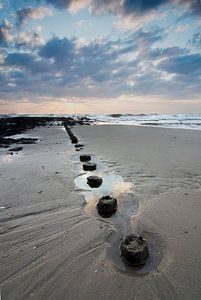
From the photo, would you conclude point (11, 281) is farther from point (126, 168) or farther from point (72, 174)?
point (126, 168)

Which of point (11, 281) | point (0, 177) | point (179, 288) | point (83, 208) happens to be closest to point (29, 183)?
point (0, 177)

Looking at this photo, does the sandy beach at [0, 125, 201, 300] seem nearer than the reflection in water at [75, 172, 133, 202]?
Yes

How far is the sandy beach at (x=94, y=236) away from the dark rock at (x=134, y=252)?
74 millimetres

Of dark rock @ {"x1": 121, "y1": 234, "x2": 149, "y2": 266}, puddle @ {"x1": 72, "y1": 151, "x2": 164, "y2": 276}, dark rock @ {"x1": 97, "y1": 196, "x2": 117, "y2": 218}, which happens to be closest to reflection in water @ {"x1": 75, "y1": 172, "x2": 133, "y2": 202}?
puddle @ {"x1": 72, "y1": 151, "x2": 164, "y2": 276}

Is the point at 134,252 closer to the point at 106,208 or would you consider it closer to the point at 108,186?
the point at 106,208

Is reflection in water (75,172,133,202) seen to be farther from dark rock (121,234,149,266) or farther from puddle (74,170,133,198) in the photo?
dark rock (121,234,149,266)

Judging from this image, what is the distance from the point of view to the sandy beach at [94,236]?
2123mm

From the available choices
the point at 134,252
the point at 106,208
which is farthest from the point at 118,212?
the point at 134,252

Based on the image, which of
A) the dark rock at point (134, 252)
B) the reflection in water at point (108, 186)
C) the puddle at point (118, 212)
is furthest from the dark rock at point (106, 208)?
the dark rock at point (134, 252)

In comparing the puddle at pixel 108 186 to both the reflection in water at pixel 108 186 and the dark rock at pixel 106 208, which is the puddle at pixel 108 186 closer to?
the reflection in water at pixel 108 186

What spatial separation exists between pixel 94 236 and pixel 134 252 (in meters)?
0.76

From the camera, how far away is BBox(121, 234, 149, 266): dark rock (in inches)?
92.8

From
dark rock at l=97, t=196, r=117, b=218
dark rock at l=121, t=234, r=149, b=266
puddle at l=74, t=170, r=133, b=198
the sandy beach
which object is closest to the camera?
the sandy beach

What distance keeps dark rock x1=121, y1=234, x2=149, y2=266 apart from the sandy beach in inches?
2.9
